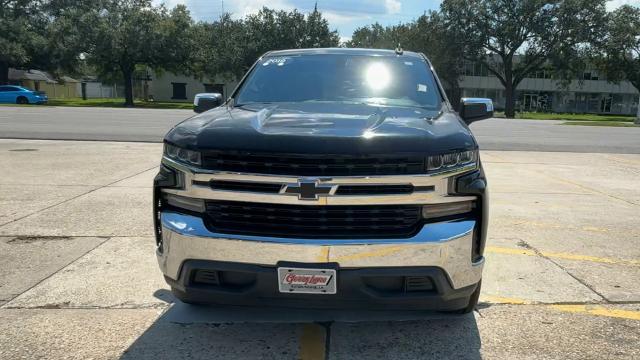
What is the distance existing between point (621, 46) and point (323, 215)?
5872cm

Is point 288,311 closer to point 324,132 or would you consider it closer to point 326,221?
point 326,221

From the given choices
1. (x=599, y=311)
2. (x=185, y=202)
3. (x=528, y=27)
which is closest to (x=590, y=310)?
(x=599, y=311)

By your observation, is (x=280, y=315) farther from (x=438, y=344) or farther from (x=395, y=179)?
(x=395, y=179)

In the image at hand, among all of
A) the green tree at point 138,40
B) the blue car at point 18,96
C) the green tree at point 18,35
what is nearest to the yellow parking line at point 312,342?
the blue car at point 18,96

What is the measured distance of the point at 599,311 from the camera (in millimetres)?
3959

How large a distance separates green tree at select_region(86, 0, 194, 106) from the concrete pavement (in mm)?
42624

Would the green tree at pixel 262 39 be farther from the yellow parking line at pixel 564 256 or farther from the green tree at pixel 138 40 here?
the yellow parking line at pixel 564 256

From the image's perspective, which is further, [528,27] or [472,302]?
[528,27]

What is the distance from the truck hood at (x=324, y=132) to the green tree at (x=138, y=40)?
1850 inches

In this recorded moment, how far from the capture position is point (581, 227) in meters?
6.39

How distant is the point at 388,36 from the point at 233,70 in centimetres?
2450

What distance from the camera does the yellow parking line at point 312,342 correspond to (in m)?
3.27

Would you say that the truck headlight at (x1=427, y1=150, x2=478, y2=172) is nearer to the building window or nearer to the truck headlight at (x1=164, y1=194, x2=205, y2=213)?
the truck headlight at (x1=164, y1=194, x2=205, y2=213)

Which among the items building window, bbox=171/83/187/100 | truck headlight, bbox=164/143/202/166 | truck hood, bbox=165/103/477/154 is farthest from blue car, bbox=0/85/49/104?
truck headlight, bbox=164/143/202/166
